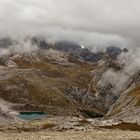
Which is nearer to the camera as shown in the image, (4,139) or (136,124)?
(4,139)

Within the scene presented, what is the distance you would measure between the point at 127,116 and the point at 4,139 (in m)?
63.7

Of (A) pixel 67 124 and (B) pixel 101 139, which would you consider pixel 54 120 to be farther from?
(B) pixel 101 139

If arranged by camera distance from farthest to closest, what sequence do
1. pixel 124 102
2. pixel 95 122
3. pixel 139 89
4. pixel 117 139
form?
pixel 139 89 → pixel 124 102 → pixel 95 122 → pixel 117 139

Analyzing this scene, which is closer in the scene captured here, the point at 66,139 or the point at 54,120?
the point at 66,139

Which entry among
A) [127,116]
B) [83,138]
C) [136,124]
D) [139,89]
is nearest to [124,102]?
[139,89]

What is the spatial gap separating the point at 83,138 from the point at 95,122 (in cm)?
5314

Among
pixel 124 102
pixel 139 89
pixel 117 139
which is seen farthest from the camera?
pixel 139 89

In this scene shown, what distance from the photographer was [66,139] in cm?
5706

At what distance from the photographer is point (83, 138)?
58719 mm

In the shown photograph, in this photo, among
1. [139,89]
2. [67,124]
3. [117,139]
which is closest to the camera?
[117,139]

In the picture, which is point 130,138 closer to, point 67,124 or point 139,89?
point 67,124

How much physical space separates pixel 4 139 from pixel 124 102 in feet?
369

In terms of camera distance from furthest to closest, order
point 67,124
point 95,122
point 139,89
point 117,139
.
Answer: point 139,89 < point 95,122 < point 67,124 < point 117,139

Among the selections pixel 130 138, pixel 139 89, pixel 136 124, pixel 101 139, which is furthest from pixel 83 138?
pixel 139 89
